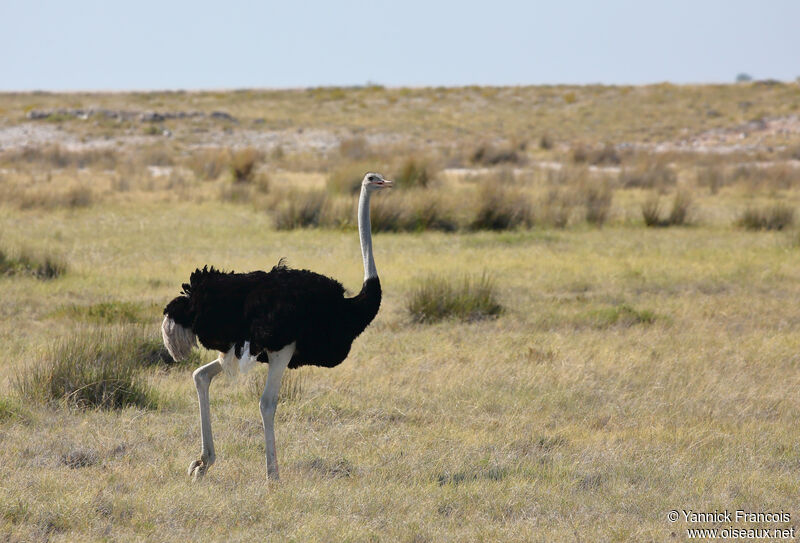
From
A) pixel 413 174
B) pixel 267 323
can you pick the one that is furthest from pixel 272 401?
pixel 413 174

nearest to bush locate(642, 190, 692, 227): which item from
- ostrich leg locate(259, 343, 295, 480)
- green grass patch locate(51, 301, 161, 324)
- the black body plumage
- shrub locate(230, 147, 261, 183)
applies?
shrub locate(230, 147, 261, 183)

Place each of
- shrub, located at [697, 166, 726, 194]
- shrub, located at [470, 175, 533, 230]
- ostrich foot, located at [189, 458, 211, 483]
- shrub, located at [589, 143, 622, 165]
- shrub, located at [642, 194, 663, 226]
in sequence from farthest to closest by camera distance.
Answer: shrub, located at [589, 143, 622, 165] → shrub, located at [697, 166, 726, 194] → shrub, located at [642, 194, 663, 226] → shrub, located at [470, 175, 533, 230] → ostrich foot, located at [189, 458, 211, 483]

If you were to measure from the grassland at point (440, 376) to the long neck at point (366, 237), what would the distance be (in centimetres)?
115

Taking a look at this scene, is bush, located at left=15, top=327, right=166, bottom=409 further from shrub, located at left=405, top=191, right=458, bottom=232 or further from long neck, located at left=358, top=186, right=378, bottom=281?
shrub, located at left=405, top=191, right=458, bottom=232

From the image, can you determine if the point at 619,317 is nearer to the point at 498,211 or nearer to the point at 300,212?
the point at 498,211

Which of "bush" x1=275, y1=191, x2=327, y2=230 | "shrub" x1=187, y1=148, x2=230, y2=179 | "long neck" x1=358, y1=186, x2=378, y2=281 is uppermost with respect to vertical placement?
"long neck" x1=358, y1=186, x2=378, y2=281

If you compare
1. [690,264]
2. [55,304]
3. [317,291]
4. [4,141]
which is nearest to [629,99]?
[4,141]

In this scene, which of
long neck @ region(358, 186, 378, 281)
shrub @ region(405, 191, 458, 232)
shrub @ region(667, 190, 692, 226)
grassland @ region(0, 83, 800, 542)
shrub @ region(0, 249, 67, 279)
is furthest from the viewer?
shrub @ region(667, 190, 692, 226)

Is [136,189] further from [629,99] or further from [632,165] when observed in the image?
[629,99]

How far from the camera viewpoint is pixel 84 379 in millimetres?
7328

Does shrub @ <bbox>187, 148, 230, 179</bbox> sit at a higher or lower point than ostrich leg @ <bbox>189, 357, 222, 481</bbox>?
lower

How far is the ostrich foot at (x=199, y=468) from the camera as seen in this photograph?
19.0ft

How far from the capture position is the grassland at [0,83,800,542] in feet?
17.8

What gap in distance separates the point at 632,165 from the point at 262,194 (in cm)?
1242
